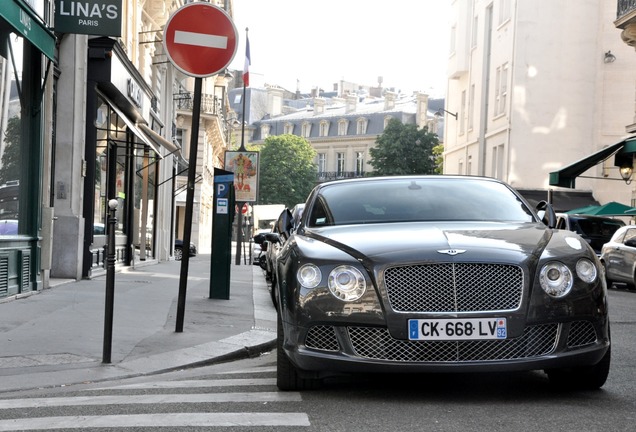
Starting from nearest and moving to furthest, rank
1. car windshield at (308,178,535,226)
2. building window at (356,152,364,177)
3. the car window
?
car windshield at (308,178,535,226), the car window, building window at (356,152,364,177)

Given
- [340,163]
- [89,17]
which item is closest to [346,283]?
[89,17]

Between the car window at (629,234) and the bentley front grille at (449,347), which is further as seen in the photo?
the car window at (629,234)

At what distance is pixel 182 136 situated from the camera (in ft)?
185

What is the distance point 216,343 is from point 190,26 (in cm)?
297

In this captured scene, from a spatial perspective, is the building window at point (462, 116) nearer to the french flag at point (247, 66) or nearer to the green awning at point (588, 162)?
the french flag at point (247, 66)

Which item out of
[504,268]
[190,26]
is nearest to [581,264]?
[504,268]

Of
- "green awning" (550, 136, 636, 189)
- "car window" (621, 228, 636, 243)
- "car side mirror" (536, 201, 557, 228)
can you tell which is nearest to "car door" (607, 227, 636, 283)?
"car window" (621, 228, 636, 243)

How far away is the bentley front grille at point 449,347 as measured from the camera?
5.85m

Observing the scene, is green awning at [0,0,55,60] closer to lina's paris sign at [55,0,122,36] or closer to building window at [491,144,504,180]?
lina's paris sign at [55,0,122,36]

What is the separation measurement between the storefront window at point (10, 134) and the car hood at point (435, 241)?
679 centimetres

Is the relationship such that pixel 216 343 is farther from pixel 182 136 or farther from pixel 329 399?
pixel 182 136

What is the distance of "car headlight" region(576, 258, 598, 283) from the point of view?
614cm

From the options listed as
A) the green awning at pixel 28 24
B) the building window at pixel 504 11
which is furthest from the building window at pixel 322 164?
the green awning at pixel 28 24

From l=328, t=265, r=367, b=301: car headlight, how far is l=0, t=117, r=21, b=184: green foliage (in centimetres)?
775
